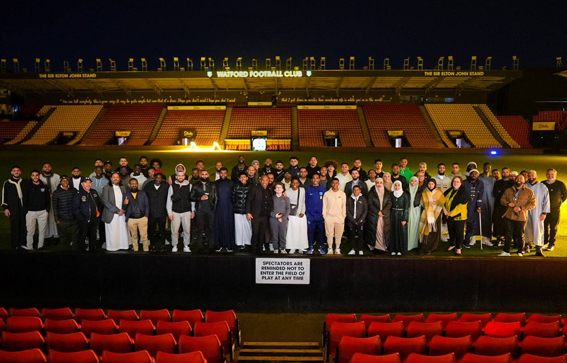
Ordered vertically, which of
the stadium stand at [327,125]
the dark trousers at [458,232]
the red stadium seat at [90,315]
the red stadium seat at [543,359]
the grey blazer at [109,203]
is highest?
the stadium stand at [327,125]

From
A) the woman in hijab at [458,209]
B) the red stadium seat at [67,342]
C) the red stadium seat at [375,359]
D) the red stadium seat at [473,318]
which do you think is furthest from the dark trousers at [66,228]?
the woman in hijab at [458,209]

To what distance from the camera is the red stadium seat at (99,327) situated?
5.34 metres

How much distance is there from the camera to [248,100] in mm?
41781

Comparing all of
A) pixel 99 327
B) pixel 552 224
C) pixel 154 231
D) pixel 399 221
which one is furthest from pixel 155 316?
pixel 552 224

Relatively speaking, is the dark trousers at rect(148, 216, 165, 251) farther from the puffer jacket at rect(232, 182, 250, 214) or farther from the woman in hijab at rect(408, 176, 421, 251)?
the woman in hijab at rect(408, 176, 421, 251)

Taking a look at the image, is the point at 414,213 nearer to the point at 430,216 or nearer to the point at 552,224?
the point at 430,216

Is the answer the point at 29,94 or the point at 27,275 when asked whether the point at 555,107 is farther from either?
the point at 29,94

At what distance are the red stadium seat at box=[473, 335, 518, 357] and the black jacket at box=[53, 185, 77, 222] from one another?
7.94m

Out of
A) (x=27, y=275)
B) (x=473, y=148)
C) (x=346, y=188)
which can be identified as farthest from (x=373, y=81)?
(x=27, y=275)

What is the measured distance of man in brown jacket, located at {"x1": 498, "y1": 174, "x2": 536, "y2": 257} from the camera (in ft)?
28.2

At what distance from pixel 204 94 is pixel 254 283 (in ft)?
119

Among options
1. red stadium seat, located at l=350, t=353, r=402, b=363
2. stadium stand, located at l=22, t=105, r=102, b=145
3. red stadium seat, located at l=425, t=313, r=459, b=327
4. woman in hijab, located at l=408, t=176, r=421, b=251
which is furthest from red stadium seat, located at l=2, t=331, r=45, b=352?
stadium stand, located at l=22, t=105, r=102, b=145

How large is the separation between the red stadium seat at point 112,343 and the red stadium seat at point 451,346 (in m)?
3.61

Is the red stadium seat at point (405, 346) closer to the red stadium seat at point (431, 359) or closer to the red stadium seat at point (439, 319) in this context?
the red stadium seat at point (431, 359)
